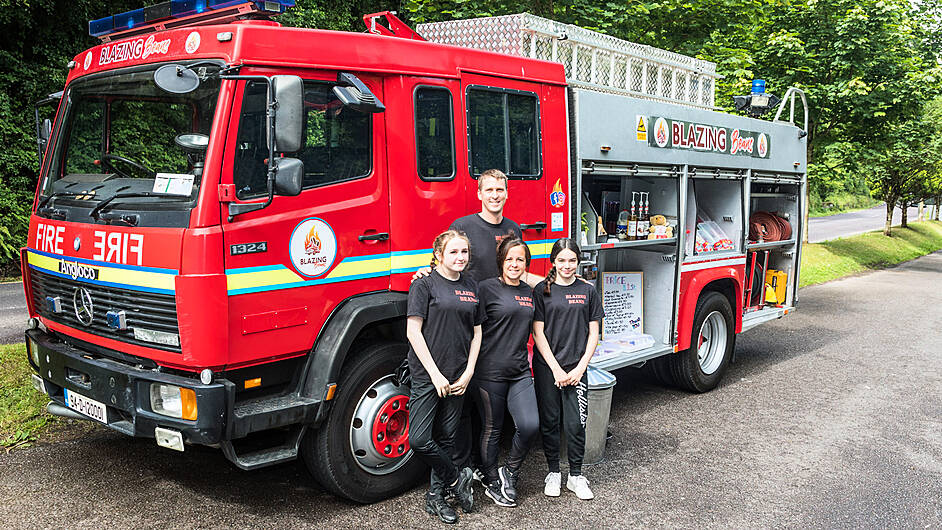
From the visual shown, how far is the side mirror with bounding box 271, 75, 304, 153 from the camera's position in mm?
4004

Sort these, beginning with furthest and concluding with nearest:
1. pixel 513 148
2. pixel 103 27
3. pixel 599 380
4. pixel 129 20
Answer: pixel 513 148
pixel 599 380
pixel 103 27
pixel 129 20

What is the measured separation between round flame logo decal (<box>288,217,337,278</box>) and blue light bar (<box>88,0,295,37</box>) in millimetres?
1299

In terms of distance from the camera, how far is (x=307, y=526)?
4.50m

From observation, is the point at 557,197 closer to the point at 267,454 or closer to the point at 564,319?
the point at 564,319

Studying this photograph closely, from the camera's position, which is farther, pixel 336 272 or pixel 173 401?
pixel 336 272

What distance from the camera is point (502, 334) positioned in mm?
4746

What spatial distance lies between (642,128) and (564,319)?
235 cm

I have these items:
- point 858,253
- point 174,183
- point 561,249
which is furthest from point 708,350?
point 858,253

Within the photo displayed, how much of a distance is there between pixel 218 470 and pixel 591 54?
4.42 m

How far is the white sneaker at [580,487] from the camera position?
501 cm

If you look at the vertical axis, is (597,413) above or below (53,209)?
below

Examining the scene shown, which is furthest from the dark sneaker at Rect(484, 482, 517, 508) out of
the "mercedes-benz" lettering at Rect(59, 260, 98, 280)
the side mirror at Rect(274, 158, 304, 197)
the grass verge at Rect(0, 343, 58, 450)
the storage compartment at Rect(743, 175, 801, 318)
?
the storage compartment at Rect(743, 175, 801, 318)

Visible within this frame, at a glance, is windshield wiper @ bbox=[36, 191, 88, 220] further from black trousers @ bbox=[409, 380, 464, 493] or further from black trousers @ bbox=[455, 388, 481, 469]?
black trousers @ bbox=[455, 388, 481, 469]

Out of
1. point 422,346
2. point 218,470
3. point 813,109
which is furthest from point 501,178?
point 813,109
